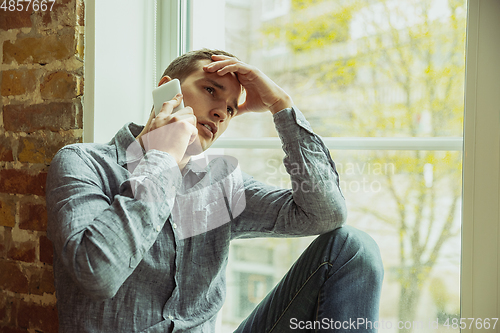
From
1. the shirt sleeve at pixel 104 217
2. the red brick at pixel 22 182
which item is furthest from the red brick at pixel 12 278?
the shirt sleeve at pixel 104 217

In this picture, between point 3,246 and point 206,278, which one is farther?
point 3,246

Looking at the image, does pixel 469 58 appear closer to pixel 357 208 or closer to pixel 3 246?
pixel 357 208

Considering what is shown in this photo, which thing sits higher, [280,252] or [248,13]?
[248,13]

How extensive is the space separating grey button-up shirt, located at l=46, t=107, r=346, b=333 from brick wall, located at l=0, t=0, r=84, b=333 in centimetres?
33

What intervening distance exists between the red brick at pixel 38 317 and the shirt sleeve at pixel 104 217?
0.57 metres

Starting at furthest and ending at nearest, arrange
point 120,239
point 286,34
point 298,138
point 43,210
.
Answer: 1. point 286,34
2. point 43,210
3. point 298,138
4. point 120,239

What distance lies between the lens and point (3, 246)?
1373 millimetres

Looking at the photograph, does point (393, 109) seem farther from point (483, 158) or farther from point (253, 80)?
point (253, 80)

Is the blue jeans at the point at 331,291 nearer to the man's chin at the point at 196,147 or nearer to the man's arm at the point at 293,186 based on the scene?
the man's arm at the point at 293,186

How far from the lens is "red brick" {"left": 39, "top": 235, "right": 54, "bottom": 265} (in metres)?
1.27

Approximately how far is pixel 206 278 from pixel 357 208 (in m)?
0.58

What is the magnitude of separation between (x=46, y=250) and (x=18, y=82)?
610 mm

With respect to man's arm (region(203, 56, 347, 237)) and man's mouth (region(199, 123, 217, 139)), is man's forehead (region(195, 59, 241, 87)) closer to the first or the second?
man's arm (region(203, 56, 347, 237))

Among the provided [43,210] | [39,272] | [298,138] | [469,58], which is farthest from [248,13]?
[39,272]
